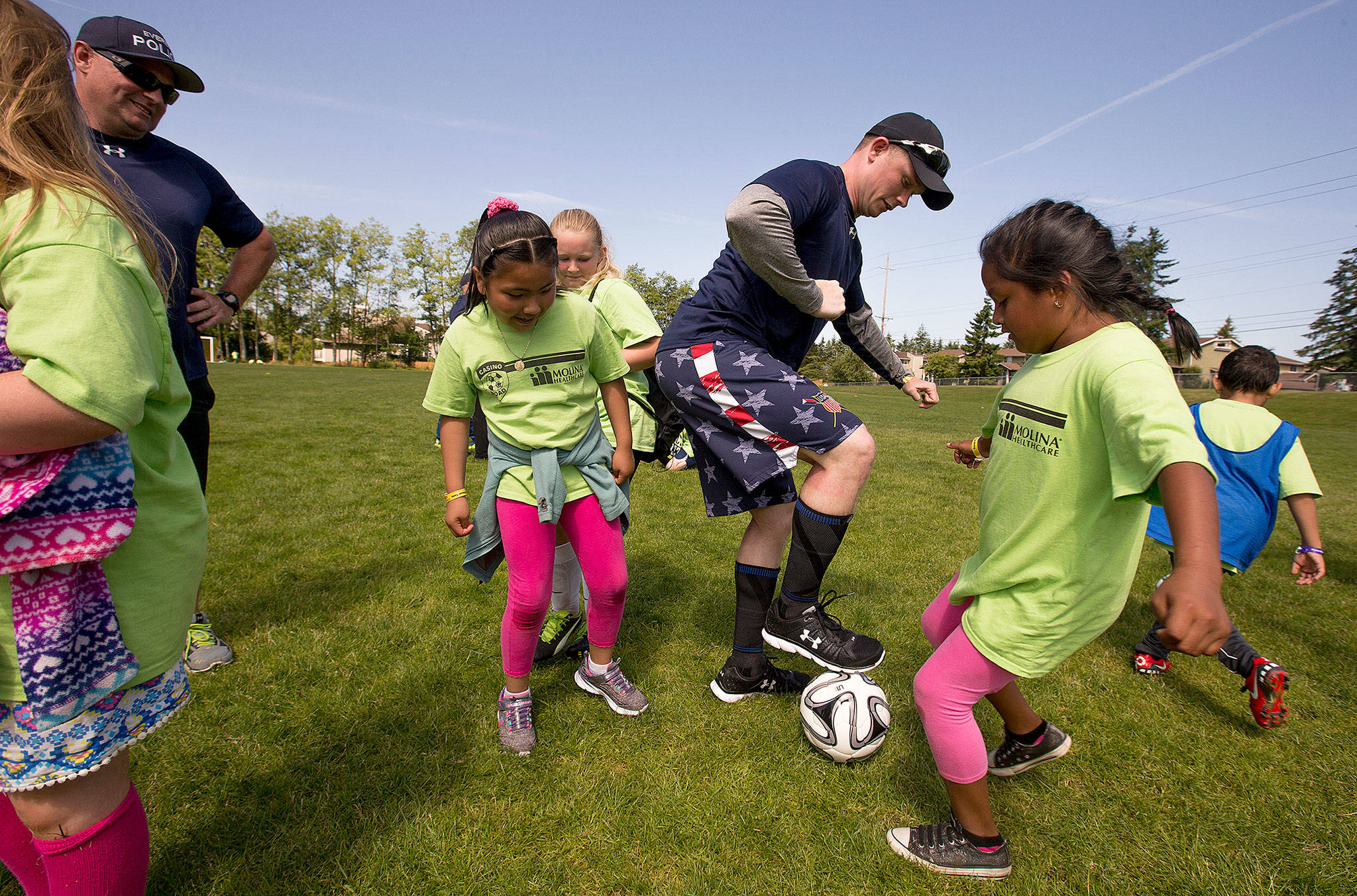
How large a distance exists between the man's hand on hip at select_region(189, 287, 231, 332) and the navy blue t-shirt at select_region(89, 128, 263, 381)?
28 mm

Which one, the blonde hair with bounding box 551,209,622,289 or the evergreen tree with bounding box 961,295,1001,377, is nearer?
the blonde hair with bounding box 551,209,622,289

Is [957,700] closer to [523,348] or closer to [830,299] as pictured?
[830,299]

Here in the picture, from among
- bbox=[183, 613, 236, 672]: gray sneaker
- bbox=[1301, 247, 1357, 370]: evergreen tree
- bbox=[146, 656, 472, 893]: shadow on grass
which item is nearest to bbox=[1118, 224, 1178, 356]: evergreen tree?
bbox=[146, 656, 472, 893]: shadow on grass

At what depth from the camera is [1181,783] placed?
2.72m

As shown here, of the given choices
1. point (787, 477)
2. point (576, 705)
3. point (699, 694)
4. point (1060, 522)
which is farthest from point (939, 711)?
point (576, 705)

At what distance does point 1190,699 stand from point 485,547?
3532mm

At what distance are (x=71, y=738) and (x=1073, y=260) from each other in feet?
8.77

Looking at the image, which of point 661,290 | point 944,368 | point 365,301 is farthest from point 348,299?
point 944,368

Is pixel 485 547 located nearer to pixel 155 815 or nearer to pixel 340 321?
pixel 155 815

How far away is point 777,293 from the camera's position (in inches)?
113

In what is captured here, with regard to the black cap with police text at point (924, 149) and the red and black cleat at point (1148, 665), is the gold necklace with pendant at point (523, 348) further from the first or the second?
the red and black cleat at point (1148, 665)

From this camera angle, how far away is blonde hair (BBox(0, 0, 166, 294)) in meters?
1.20

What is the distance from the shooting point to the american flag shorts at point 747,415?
272 centimetres

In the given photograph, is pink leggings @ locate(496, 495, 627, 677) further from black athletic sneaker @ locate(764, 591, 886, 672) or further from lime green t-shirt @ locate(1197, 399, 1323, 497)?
lime green t-shirt @ locate(1197, 399, 1323, 497)
